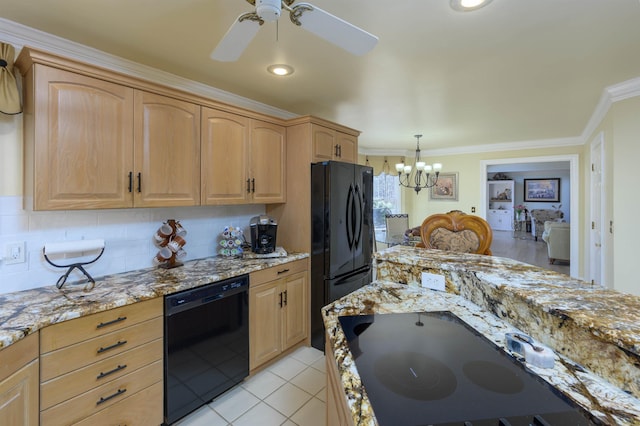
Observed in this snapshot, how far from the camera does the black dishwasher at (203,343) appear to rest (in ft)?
5.83

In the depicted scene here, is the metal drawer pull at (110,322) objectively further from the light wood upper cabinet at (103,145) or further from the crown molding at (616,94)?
the crown molding at (616,94)

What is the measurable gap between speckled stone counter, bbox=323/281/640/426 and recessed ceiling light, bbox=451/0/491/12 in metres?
1.50

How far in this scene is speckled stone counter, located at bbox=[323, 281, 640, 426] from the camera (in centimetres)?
71

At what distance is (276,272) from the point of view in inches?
97.1

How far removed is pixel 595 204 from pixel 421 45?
12.5 ft

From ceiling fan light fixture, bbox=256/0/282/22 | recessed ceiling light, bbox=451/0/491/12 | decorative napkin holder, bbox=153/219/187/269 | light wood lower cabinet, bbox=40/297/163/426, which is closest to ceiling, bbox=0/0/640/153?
recessed ceiling light, bbox=451/0/491/12

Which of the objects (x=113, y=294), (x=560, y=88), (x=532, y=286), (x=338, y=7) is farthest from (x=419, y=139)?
(x=113, y=294)

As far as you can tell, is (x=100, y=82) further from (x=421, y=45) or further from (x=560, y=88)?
(x=560, y=88)

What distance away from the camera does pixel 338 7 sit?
1.55m

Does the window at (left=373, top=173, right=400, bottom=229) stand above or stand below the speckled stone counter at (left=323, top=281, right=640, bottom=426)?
above

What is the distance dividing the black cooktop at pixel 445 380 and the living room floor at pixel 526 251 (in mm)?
5846

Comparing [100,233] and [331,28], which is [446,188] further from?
[100,233]

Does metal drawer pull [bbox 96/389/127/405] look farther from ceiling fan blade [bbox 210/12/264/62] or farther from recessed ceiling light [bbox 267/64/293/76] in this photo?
recessed ceiling light [bbox 267/64/293/76]

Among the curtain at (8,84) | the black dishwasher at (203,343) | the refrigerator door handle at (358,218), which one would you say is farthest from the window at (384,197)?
the curtain at (8,84)
